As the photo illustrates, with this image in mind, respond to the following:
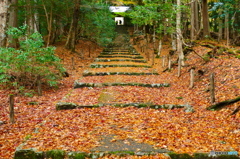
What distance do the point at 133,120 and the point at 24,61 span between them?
16.9ft

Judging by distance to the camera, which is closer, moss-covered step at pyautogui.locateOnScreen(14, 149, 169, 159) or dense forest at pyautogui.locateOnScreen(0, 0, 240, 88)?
moss-covered step at pyautogui.locateOnScreen(14, 149, 169, 159)

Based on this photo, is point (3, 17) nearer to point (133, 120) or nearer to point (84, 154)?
point (133, 120)

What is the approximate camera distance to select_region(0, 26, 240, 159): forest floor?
15.9 ft

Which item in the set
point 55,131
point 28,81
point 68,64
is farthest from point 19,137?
point 68,64

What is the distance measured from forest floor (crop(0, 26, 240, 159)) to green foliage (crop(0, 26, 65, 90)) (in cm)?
71

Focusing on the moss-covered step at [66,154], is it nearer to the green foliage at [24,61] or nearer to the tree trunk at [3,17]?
the green foliage at [24,61]

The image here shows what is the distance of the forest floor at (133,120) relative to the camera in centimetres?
486

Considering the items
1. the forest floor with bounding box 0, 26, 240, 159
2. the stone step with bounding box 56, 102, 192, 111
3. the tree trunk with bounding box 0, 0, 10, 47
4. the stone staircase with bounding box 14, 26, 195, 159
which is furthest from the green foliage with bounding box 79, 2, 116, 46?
the stone step with bounding box 56, 102, 192, 111

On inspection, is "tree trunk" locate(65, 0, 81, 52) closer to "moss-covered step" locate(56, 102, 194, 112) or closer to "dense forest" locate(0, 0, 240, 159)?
"dense forest" locate(0, 0, 240, 159)

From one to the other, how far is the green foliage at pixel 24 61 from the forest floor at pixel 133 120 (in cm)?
71

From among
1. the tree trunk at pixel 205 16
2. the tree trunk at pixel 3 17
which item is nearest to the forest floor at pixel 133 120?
the tree trunk at pixel 3 17

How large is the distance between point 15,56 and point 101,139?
5.54m

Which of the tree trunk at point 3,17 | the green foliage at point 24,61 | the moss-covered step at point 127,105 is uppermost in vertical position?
the tree trunk at point 3,17

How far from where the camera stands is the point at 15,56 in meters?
8.42
